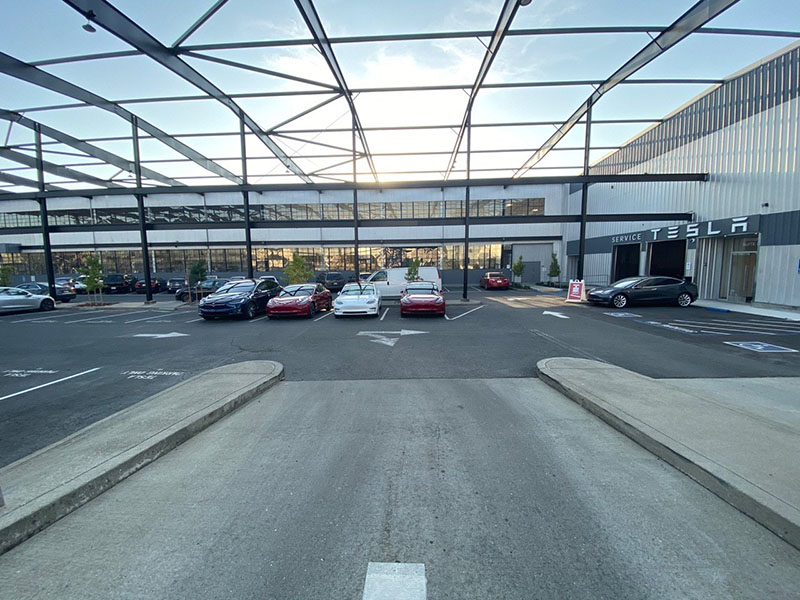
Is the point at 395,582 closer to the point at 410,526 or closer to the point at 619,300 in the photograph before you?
the point at 410,526

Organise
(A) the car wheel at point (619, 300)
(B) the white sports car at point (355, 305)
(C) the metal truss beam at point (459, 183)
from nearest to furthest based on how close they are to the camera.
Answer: (B) the white sports car at point (355, 305)
(A) the car wheel at point (619, 300)
(C) the metal truss beam at point (459, 183)

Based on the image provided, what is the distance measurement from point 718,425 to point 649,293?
14725mm

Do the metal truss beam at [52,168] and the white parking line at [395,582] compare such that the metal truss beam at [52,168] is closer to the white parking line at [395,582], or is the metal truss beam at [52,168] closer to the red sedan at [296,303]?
the red sedan at [296,303]

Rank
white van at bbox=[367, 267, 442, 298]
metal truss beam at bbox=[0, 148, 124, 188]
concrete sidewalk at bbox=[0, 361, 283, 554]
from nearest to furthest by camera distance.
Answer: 1. concrete sidewalk at bbox=[0, 361, 283, 554]
2. white van at bbox=[367, 267, 442, 298]
3. metal truss beam at bbox=[0, 148, 124, 188]

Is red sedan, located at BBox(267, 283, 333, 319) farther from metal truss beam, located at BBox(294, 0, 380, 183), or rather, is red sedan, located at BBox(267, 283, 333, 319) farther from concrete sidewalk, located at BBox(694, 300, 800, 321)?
concrete sidewalk, located at BBox(694, 300, 800, 321)

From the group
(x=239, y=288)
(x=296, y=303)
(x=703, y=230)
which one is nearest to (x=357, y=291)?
(x=296, y=303)

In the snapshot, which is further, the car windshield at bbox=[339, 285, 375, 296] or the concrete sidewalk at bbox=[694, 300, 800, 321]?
the car windshield at bbox=[339, 285, 375, 296]

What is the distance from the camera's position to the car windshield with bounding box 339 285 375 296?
569 inches

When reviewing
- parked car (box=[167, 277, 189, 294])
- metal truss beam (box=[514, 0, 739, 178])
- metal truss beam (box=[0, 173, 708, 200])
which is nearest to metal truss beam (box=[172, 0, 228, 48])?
metal truss beam (box=[0, 173, 708, 200])

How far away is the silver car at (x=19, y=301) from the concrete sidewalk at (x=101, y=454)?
19816 millimetres

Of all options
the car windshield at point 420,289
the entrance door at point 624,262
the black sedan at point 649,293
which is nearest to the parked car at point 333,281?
the car windshield at point 420,289

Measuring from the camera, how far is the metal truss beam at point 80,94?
13.0 m

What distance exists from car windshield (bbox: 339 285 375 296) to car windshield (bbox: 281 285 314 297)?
5.54 ft

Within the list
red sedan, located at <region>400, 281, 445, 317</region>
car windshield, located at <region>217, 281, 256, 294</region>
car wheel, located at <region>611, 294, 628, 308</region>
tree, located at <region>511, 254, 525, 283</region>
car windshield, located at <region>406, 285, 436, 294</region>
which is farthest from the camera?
tree, located at <region>511, 254, 525, 283</region>
